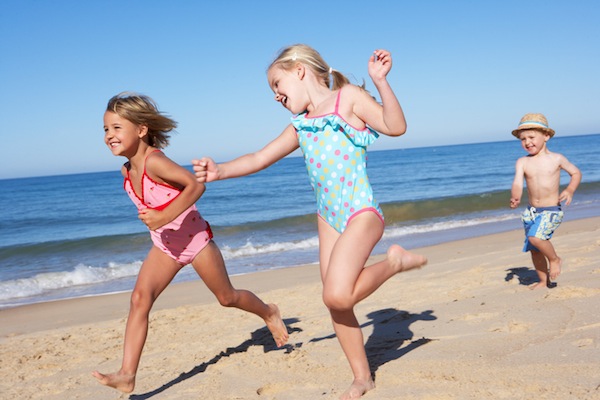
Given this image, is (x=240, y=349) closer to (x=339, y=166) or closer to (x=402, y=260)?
(x=402, y=260)

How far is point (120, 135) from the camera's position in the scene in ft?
12.4

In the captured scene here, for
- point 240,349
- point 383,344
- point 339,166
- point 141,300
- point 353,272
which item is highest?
point 339,166

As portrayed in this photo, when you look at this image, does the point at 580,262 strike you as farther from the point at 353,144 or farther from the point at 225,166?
the point at 225,166

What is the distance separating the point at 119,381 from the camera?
3.57 meters

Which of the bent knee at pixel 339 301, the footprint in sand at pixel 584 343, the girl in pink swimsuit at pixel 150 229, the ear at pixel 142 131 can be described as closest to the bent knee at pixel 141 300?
the girl in pink swimsuit at pixel 150 229

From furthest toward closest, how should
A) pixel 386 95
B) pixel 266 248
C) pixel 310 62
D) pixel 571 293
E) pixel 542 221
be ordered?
pixel 266 248
pixel 542 221
pixel 571 293
pixel 310 62
pixel 386 95

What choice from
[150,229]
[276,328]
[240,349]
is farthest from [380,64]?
[240,349]

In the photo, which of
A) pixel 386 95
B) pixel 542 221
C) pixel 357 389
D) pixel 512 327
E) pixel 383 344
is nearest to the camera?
pixel 386 95

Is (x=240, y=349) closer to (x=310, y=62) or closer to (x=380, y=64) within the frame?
(x=310, y=62)

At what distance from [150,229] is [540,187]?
11.4 feet

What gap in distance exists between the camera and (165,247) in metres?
3.83

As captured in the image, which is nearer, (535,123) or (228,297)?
(228,297)

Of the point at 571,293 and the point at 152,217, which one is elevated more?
A: the point at 152,217

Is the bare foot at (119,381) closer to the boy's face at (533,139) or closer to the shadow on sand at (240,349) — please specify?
the shadow on sand at (240,349)
